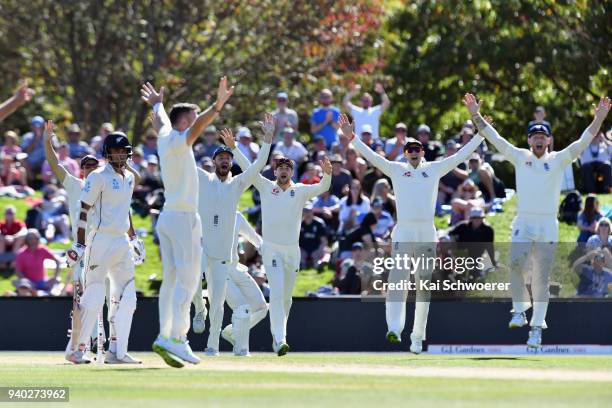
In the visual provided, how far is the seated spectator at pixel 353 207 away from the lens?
2500cm

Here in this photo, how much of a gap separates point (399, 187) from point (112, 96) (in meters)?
18.7

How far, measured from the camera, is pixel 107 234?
1535 cm

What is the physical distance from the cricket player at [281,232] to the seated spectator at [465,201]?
5630 mm

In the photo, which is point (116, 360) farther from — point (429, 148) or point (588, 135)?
point (429, 148)

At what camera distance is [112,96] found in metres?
36.1

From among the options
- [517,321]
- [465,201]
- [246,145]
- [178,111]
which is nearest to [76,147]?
[246,145]

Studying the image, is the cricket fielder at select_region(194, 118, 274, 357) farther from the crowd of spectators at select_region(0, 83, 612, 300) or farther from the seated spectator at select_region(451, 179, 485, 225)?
the seated spectator at select_region(451, 179, 485, 225)

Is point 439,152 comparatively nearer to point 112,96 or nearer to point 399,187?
point 399,187

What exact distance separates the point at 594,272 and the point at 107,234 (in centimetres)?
783

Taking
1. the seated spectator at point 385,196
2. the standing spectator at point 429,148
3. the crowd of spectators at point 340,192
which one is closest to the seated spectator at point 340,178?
the crowd of spectators at point 340,192

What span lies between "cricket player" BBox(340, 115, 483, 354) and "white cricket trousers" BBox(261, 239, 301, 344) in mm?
1108

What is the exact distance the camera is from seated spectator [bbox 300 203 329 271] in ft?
82.2

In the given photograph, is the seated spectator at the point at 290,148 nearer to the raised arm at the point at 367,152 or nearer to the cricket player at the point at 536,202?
the raised arm at the point at 367,152

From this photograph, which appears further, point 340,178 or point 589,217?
point 340,178
